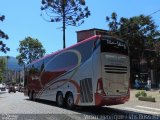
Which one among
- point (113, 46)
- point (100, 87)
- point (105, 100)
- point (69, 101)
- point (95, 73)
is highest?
point (113, 46)

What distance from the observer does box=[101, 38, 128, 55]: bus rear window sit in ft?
59.3

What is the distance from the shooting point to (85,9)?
141 ft

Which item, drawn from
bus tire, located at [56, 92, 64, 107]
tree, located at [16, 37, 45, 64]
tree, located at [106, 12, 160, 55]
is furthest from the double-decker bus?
tree, located at [16, 37, 45, 64]

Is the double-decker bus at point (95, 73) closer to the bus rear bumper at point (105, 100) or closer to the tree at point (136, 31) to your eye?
the bus rear bumper at point (105, 100)

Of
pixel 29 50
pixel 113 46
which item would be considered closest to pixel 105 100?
pixel 113 46

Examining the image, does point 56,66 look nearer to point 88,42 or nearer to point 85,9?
point 88,42

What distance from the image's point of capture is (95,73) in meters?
17.7

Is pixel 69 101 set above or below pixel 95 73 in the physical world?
below

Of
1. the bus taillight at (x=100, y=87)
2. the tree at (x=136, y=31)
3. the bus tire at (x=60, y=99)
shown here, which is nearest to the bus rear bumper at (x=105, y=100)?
the bus taillight at (x=100, y=87)

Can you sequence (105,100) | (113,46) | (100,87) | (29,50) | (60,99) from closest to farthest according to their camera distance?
(100,87) < (105,100) < (113,46) < (60,99) < (29,50)

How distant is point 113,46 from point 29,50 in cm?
7274

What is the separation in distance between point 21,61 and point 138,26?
43.1m

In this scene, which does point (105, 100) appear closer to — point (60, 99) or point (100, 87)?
point (100, 87)

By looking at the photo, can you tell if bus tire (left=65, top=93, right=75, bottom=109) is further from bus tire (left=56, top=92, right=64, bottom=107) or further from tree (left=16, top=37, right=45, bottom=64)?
tree (left=16, top=37, right=45, bottom=64)
